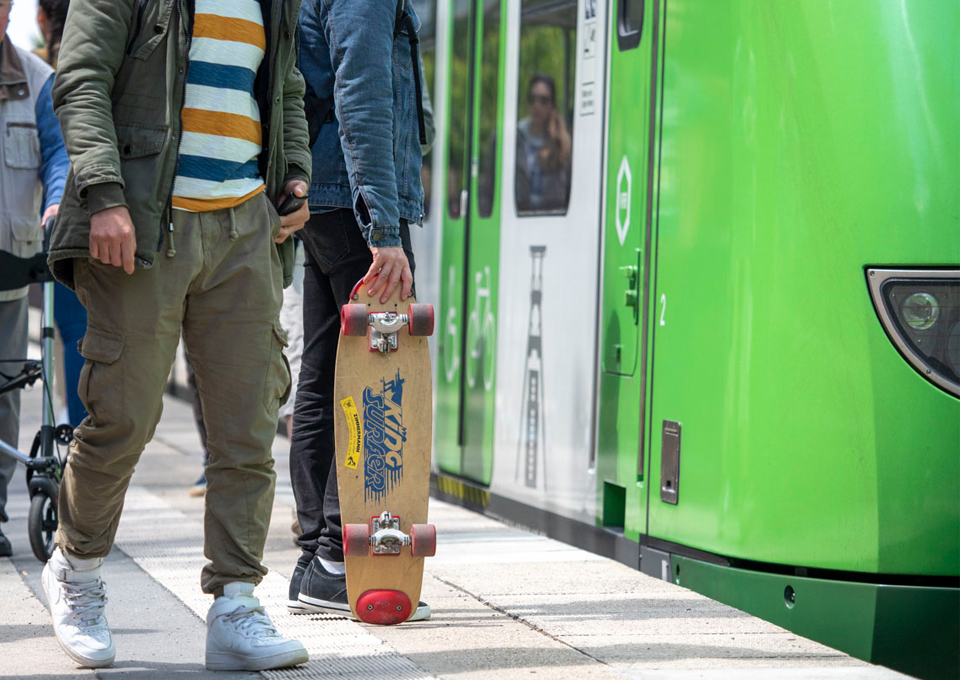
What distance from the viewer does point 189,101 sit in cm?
328

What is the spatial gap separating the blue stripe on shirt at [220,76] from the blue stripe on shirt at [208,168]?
17 centimetres

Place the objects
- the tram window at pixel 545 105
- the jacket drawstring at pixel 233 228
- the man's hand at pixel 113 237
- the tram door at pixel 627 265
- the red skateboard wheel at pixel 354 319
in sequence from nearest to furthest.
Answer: the man's hand at pixel 113 237
the jacket drawstring at pixel 233 228
the red skateboard wheel at pixel 354 319
the tram door at pixel 627 265
the tram window at pixel 545 105

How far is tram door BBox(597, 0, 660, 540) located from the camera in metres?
4.79

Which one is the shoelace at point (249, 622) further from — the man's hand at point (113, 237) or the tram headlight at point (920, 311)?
the tram headlight at point (920, 311)

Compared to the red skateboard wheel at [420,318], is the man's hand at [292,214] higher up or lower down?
higher up

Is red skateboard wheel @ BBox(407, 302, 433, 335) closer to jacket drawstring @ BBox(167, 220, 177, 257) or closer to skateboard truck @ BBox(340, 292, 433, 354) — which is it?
skateboard truck @ BBox(340, 292, 433, 354)

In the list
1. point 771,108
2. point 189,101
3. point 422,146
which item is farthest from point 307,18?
point 771,108

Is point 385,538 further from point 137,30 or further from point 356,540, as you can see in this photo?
point 137,30

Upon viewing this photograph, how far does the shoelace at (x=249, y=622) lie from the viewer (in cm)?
335

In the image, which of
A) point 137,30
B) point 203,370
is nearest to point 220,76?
point 137,30

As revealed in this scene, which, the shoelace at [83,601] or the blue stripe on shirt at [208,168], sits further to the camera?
the shoelace at [83,601]

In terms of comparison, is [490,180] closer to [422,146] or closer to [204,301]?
[422,146]

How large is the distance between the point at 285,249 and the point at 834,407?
5.03 feet

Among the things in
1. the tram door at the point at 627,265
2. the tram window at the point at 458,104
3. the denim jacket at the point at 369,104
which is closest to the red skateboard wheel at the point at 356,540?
the denim jacket at the point at 369,104
